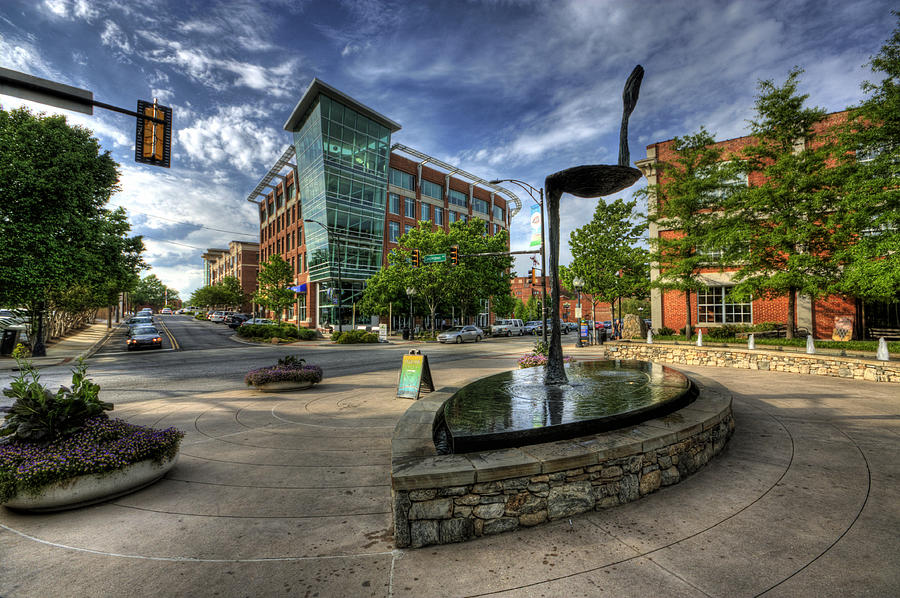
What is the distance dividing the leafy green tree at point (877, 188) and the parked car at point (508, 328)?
97.8 ft

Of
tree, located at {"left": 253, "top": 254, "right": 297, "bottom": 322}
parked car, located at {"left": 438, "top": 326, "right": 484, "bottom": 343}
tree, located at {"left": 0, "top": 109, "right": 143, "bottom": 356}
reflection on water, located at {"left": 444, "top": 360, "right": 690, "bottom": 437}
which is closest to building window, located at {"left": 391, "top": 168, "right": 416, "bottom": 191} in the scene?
tree, located at {"left": 253, "top": 254, "right": 297, "bottom": 322}

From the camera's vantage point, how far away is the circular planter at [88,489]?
12.2ft

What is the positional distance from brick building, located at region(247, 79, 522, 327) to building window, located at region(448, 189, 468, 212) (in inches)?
85.7

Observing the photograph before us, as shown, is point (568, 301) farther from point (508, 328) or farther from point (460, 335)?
point (460, 335)

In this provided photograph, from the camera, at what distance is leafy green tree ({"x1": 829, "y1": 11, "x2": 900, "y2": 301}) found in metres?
11.2

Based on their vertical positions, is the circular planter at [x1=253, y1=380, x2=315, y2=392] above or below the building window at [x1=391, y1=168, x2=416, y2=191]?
below

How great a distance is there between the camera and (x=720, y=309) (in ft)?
76.2

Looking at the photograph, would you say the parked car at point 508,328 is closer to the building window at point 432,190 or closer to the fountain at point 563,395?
the building window at point 432,190

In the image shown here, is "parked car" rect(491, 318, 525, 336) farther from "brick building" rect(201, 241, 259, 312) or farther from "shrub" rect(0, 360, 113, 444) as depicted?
"brick building" rect(201, 241, 259, 312)

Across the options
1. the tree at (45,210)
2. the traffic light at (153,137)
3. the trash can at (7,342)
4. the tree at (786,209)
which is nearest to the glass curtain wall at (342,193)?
the tree at (45,210)

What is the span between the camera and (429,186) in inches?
2191

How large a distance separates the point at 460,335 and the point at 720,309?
61.2 ft

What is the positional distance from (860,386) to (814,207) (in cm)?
799

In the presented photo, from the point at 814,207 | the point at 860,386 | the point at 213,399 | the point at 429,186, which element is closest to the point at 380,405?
the point at 213,399
